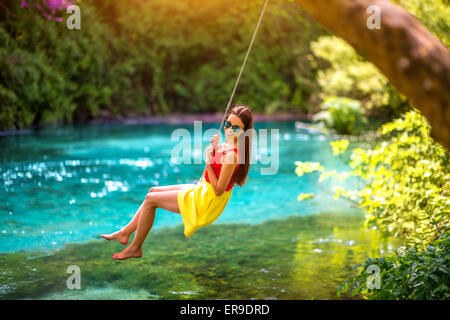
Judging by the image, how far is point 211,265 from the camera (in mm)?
6215

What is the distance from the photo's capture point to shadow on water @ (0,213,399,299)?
17.3 ft

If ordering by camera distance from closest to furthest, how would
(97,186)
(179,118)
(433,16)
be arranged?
(433,16) → (97,186) → (179,118)

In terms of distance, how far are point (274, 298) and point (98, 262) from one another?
2211 mm

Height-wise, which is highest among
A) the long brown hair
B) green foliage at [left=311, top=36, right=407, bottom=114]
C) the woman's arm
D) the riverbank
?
green foliage at [left=311, top=36, right=407, bottom=114]

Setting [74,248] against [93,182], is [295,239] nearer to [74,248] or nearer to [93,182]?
[74,248]

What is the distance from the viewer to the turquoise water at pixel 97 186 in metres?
7.88

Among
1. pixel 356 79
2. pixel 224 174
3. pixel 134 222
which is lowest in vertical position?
pixel 134 222

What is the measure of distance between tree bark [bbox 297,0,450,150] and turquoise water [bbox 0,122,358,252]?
522 centimetres

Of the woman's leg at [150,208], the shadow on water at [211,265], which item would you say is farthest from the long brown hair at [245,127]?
the shadow on water at [211,265]

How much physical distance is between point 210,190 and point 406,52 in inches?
96.1

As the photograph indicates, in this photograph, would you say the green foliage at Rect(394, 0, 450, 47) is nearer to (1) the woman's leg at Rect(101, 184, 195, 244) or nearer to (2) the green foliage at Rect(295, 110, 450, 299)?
(2) the green foliage at Rect(295, 110, 450, 299)

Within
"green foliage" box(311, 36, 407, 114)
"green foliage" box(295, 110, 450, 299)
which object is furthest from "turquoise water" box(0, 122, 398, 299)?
"green foliage" box(311, 36, 407, 114)

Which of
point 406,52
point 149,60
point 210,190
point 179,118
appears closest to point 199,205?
point 210,190

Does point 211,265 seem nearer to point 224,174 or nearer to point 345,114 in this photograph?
point 224,174
